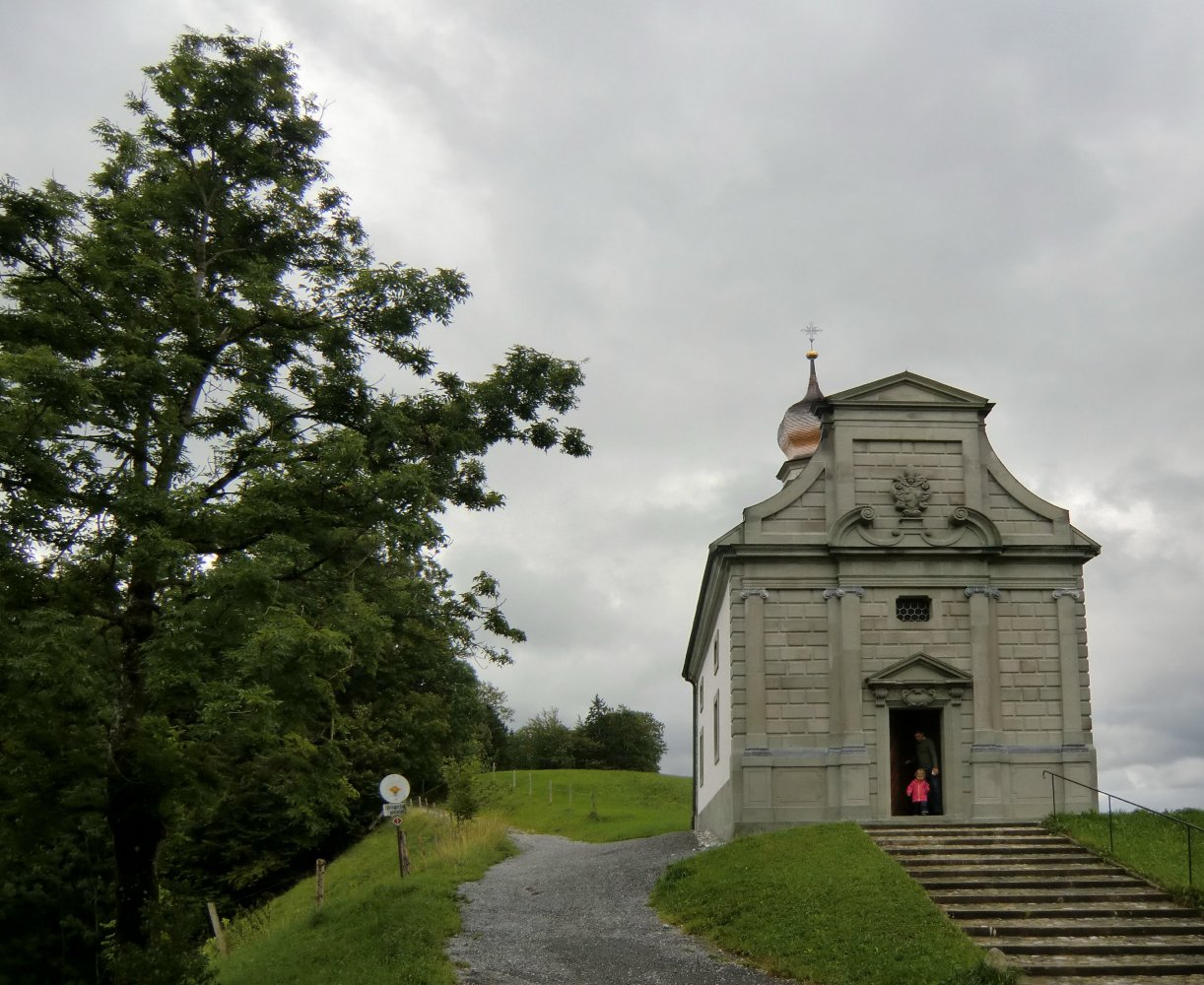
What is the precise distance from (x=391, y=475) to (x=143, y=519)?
279 cm

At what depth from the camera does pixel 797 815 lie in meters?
23.9

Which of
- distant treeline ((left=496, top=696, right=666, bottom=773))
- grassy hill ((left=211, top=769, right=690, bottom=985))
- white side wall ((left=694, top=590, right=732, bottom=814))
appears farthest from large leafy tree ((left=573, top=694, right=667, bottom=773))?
white side wall ((left=694, top=590, right=732, bottom=814))

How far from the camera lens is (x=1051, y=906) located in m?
17.6

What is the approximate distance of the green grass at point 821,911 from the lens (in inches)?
572

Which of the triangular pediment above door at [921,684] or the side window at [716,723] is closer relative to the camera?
the triangular pediment above door at [921,684]

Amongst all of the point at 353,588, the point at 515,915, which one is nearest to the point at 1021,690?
the point at 515,915

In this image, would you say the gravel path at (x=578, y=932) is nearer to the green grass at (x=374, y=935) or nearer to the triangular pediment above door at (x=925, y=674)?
the green grass at (x=374, y=935)

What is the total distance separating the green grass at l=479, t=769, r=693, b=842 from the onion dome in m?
12.3

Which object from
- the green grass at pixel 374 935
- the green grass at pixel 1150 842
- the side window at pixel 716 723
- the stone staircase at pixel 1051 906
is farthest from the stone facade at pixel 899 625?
the green grass at pixel 374 935

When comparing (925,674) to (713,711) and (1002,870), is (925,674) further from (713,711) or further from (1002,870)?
(713,711)

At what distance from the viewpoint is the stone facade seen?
24.1 m

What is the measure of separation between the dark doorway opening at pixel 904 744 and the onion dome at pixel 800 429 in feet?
38.9

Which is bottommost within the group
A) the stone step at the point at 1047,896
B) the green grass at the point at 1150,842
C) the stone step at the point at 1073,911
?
the stone step at the point at 1073,911

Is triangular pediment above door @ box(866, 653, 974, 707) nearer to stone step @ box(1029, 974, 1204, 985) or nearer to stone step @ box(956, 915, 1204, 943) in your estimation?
stone step @ box(956, 915, 1204, 943)
